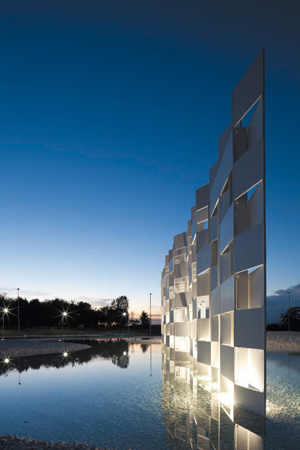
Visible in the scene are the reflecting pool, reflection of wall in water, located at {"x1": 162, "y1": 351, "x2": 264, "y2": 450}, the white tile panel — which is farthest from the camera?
the white tile panel

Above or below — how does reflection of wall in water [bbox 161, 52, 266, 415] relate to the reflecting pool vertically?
above

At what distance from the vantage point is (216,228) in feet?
67.7

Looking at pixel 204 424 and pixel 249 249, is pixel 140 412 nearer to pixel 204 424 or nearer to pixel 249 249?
pixel 204 424

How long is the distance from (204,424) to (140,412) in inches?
90.1

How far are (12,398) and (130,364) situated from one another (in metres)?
12.5

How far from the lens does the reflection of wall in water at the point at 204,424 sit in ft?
30.0

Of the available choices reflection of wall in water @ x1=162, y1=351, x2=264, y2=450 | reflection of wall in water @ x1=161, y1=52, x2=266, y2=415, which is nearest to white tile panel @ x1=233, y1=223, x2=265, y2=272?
reflection of wall in water @ x1=161, y1=52, x2=266, y2=415

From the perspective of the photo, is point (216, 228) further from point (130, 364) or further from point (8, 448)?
point (8, 448)

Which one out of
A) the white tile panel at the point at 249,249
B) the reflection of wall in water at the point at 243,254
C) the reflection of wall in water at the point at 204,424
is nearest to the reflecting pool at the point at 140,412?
the reflection of wall in water at the point at 204,424

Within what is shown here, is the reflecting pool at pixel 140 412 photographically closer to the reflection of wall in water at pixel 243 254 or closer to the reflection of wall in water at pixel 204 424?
the reflection of wall in water at pixel 204 424

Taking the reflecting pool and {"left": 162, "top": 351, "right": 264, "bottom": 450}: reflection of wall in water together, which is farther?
the reflecting pool

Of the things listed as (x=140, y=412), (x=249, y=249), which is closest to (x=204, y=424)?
(x=140, y=412)

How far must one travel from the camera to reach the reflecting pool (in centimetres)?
949

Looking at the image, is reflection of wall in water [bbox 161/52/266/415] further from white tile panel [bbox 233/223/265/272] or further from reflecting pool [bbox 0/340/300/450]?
reflecting pool [bbox 0/340/300/450]
